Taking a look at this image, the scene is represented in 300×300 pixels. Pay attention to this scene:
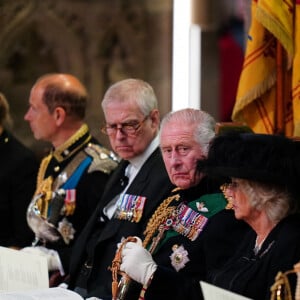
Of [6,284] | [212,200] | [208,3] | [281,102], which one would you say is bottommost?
[6,284]

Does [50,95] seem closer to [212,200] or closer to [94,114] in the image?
[212,200]

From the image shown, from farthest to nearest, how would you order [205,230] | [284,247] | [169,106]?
[169,106] → [205,230] → [284,247]

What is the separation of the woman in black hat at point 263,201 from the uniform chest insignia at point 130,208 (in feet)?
3.27

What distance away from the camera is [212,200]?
477 centimetres

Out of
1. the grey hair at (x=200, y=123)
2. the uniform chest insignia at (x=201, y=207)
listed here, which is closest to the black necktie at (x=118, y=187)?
the grey hair at (x=200, y=123)

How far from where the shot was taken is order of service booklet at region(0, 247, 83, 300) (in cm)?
450

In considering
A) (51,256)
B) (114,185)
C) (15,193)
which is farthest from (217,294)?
(15,193)

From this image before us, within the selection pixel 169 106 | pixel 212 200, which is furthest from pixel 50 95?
pixel 169 106

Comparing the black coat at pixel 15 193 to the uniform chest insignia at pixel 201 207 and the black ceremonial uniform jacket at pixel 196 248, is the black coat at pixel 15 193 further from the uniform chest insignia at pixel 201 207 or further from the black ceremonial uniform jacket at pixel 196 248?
the uniform chest insignia at pixel 201 207

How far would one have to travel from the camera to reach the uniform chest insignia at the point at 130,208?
520 cm

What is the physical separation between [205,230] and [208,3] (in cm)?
438

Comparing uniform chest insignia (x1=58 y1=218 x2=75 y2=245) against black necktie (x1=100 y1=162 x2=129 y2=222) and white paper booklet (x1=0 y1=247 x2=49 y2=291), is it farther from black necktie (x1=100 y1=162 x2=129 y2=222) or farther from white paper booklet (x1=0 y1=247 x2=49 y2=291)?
white paper booklet (x1=0 y1=247 x2=49 y2=291)

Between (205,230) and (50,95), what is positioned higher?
(50,95)

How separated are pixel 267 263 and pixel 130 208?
4.27 ft
